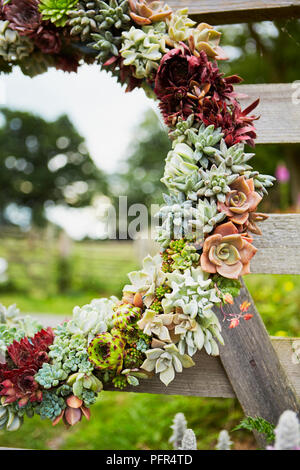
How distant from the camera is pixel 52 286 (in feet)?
22.8

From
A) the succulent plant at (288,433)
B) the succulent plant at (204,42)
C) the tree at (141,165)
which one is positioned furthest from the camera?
the tree at (141,165)

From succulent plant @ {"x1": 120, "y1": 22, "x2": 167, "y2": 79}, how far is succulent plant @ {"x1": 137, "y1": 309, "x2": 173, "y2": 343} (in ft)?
2.25

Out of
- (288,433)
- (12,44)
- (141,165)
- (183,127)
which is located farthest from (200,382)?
(141,165)

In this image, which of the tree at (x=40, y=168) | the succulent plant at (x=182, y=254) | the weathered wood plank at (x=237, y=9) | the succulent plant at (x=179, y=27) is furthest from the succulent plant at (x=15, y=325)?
the tree at (x=40, y=168)

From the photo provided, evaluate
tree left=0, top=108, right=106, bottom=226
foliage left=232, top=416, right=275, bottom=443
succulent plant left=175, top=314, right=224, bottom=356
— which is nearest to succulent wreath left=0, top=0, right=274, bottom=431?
succulent plant left=175, top=314, right=224, bottom=356

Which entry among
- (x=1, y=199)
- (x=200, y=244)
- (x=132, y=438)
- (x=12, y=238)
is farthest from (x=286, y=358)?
(x=1, y=199)

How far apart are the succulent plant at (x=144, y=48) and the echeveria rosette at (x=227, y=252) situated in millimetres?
509

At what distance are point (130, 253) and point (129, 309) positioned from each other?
6122mm

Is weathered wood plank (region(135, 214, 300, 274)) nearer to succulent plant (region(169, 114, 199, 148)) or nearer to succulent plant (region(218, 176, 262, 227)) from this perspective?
succulent plant (region(218, 176, 262, 227))

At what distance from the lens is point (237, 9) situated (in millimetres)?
1219

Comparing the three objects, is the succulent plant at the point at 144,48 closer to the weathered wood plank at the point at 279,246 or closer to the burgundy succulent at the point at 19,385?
the weathered wood plank at the point at 279,246

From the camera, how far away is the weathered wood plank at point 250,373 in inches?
46.1

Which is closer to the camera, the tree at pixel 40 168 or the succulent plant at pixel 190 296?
the succulent plant at pixel 190 296
